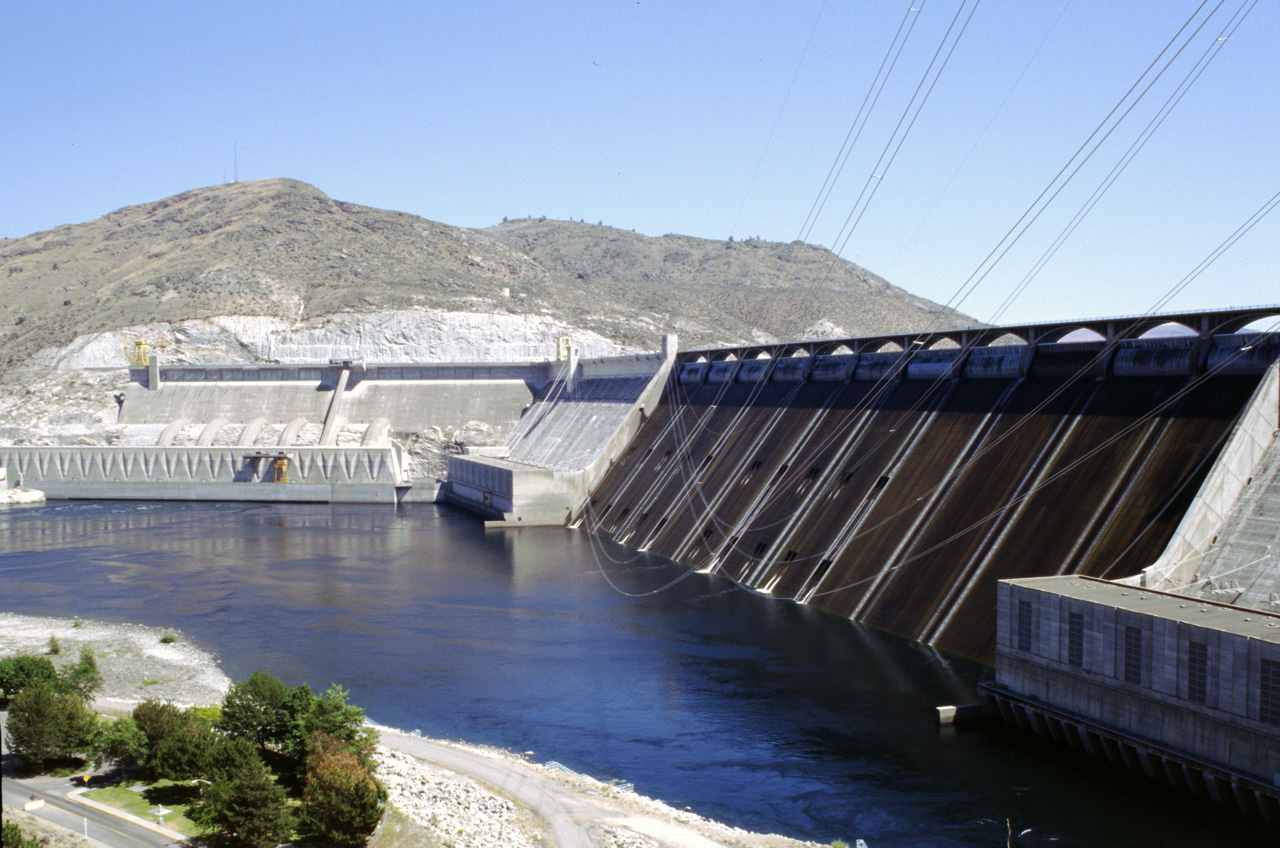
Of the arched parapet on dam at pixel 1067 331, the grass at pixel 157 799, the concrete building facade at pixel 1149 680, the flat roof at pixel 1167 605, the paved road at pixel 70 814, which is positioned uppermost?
the arched parapet on dam at pixel 1067 331

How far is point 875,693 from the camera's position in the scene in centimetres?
2464

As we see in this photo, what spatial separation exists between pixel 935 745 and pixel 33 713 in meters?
17.3

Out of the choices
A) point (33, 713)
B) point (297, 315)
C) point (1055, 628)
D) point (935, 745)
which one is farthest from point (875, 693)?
point (297, 315)

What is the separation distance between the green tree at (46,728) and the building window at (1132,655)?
19.0 metres

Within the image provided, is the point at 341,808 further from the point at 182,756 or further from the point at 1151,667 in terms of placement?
the point at 1151,667

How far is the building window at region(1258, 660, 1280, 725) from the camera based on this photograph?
16250 mm

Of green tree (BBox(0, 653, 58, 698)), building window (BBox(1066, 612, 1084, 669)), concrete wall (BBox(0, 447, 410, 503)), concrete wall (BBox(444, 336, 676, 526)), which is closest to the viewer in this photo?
building window (BBox(1066, 612, 1084, 669))

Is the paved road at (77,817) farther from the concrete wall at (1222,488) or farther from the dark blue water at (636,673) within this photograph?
the concrete wall at (1222,488)

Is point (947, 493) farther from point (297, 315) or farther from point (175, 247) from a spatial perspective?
point (175, 247)

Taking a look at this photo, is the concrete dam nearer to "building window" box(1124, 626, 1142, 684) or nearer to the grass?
"building window" box(1124, 626, 1142, 684)

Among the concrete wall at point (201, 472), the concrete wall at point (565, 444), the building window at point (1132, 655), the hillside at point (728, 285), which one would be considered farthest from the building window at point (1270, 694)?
the hillside at point (728, 285)

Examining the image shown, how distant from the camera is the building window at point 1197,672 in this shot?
17.5m

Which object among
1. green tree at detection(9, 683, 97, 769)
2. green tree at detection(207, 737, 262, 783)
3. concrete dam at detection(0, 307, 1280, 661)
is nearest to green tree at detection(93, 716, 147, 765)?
green tree at detection(9, 683, 97, 769)

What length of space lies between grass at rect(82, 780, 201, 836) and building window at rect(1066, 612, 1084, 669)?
52.7 ft
